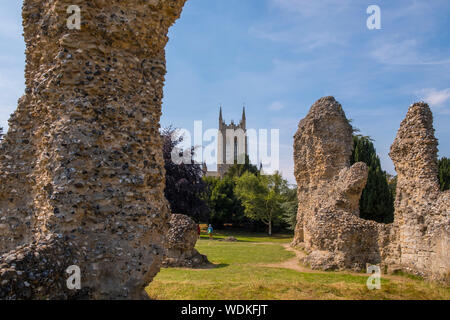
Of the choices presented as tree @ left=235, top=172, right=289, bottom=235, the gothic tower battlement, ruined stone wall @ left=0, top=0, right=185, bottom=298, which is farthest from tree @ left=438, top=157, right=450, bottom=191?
the gothic tower battlement

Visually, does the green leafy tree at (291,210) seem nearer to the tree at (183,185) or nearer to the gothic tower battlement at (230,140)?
the tree at (183,185)

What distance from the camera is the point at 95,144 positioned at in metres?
4.70

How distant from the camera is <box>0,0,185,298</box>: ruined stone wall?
448cm

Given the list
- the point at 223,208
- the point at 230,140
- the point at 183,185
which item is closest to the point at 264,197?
the point at 223,208

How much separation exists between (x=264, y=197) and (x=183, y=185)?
42.2 ft

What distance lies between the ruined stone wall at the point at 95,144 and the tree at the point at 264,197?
1232 inches

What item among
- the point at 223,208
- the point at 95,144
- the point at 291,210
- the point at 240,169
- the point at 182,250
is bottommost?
the point at 182,250

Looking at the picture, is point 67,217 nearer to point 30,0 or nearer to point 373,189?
point 30,0

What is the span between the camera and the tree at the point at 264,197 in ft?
119

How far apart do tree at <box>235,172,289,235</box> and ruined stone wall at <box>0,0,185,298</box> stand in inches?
1232

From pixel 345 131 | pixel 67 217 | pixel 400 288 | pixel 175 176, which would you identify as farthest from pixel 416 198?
pixel 175 176

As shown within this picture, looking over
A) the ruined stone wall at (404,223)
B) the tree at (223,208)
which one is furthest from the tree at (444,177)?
the tree at (223,208)

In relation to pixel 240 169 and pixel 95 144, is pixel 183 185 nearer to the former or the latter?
pixel 95 144
